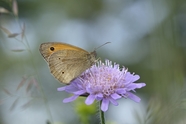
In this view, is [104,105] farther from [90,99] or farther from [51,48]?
[51,48]

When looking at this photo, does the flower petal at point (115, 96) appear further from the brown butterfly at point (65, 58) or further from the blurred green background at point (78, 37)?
the blurred green background at point (78, 37)

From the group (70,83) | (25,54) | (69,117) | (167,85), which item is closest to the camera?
(70,83)

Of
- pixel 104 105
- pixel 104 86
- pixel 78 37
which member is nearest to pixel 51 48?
pixel 104 86

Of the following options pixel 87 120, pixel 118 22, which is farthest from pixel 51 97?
pixel 87 120

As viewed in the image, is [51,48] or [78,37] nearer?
[51,48]

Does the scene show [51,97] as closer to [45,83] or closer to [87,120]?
[45,83]

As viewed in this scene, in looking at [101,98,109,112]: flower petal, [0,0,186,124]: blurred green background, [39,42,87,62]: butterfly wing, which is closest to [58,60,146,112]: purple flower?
[101,98,109,112]: flower petal
